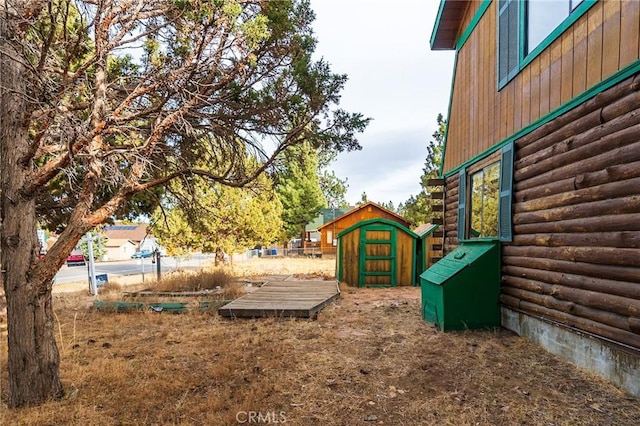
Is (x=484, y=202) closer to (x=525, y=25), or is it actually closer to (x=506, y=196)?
(x=506, y=196)

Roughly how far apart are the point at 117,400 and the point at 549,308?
5.18 m

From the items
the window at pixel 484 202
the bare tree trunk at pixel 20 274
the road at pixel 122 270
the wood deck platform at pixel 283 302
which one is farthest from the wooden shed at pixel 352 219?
the bare tree trunk at pixel 20 274

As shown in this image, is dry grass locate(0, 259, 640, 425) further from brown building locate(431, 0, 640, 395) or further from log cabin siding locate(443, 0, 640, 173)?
log cabin siding locate(443, 0, 640, 173)

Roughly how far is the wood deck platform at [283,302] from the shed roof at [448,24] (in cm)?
687

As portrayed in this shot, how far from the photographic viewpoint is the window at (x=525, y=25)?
4.36 m

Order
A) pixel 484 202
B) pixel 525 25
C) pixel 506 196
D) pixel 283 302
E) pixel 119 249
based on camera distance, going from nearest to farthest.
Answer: pixel 525 25
pixel 506 196
pixel 484 202
pixel 283 302
pixel 119 249

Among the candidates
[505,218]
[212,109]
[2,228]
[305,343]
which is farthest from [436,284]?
[2,228]

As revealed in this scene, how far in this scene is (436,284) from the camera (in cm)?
580

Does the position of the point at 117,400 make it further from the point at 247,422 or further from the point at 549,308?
the point at 549,308

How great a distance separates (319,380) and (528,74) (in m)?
5.14

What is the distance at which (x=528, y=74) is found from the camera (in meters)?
5.01

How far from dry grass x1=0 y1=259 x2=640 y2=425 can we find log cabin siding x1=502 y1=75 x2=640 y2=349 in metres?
0.72

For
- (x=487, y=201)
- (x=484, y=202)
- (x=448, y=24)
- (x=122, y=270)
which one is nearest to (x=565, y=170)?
(x=487, y=201)

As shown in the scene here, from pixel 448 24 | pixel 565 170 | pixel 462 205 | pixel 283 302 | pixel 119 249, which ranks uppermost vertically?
pixel 448 24
